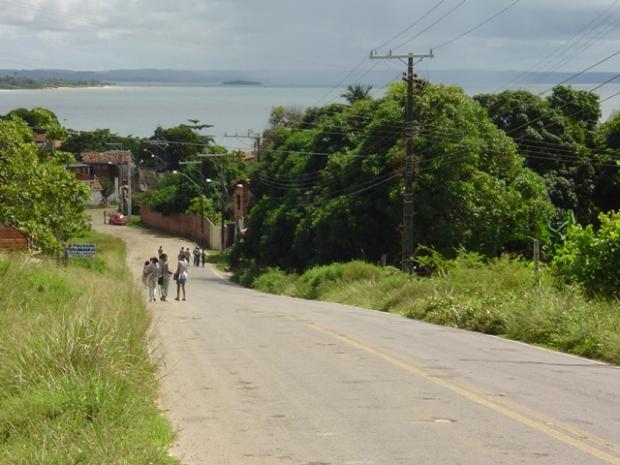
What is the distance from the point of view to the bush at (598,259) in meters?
22.6

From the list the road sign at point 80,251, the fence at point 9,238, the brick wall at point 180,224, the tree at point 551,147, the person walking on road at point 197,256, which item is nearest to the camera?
the fence at point 9,238

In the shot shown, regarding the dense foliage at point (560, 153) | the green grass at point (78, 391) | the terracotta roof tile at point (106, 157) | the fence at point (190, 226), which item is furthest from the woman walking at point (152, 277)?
the terracotta roof tile at point (106, 157)

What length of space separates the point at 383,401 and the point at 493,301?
41.8ft

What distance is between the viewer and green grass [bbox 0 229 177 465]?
8.41 meters

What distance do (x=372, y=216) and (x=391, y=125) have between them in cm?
452

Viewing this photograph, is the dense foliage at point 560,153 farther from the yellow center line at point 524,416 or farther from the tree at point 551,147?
the yellow center line at point 524,416

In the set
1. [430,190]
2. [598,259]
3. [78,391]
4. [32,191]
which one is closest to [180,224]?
[430,190]

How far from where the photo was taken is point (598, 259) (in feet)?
75.2

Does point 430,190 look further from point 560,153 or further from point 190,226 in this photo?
point 190,226

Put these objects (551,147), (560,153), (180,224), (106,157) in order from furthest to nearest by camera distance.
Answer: (106,157), (180,224), (560,153), (551,147)

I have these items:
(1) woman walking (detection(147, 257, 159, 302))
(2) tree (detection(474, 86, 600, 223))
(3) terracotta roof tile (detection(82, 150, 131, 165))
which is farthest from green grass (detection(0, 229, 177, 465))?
(3) terracotta roof tile (detection(82, 150, 131, 165))

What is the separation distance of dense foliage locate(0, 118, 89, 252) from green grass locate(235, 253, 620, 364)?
1089 cm

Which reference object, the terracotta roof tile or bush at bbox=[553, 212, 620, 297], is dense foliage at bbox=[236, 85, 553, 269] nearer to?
bush at bbox=[553, 212, 620, 297]

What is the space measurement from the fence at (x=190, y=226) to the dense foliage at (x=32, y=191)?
185 feet
